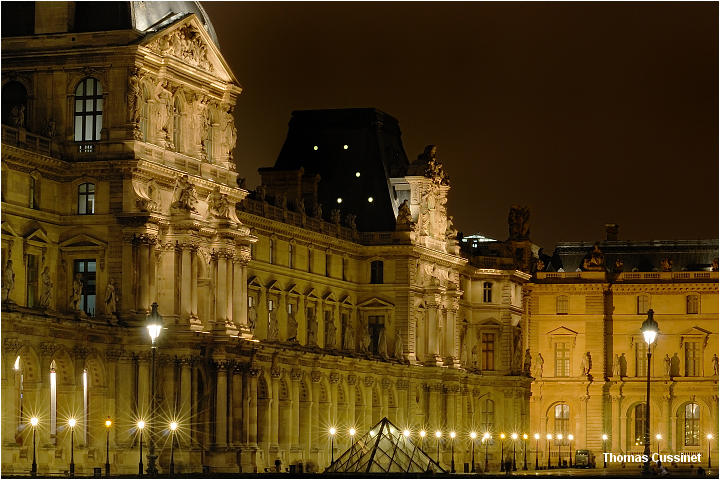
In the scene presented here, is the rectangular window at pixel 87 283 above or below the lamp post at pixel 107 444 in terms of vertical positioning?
above

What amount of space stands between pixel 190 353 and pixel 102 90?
11269mm

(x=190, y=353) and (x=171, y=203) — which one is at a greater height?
(x=171, y=203)

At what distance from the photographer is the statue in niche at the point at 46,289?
8862 cm

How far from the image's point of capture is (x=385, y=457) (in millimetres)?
99188

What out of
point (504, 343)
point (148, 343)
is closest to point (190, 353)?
point (148, 343)

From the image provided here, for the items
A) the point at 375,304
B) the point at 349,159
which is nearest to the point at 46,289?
the point at 375,304

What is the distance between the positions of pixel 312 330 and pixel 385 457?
888 inches

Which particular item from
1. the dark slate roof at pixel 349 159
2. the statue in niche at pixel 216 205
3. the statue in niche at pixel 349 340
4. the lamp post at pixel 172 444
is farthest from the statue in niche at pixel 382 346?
the lamp post at pixel 172 444

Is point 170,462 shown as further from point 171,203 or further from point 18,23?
point 18,23

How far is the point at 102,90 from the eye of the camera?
3716 inches

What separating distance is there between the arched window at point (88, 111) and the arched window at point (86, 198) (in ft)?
4.88

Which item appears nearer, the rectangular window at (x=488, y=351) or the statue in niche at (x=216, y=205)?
the statue in niche at (x=216, y=205)

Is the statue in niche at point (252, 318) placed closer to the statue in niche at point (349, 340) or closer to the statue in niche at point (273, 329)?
the statue in niche at point (273, 329)

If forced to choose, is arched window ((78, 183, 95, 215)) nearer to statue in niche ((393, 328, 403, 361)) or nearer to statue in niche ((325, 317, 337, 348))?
statue in niche ((325, 317, 337, 348))
